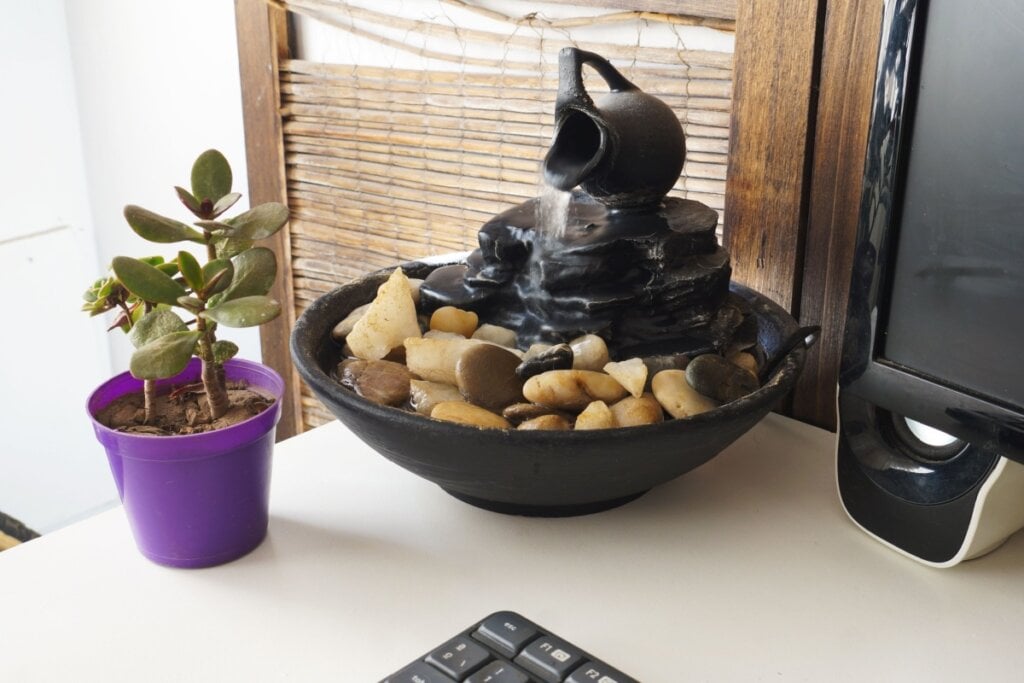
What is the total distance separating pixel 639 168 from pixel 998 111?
224 mm

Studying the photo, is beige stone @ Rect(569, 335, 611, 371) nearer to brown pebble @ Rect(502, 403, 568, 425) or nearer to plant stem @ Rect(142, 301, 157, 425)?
brown pebble @ Rect(502, 403, 568, 425)

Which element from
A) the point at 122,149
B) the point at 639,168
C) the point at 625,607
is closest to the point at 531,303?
the point at 639,168

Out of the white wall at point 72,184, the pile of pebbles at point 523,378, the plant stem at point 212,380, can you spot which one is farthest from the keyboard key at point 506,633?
the white wall at point 72,184

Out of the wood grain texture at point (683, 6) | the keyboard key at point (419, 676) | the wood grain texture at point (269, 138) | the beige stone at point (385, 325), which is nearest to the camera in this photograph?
the keyboard key at point (419, 676)

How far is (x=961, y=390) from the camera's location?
21.9 inches

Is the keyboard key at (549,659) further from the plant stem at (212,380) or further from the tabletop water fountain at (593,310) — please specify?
the plant stem at (212,380)

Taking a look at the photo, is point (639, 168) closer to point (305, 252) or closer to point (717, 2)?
point (717, 2)

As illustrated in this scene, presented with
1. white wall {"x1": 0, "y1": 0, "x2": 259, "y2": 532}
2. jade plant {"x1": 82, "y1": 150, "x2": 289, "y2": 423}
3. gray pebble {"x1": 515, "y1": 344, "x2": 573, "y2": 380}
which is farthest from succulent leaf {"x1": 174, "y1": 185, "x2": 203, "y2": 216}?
white wall {"x1": 0, "y1": 0, "x2": 259, "y2": 532}

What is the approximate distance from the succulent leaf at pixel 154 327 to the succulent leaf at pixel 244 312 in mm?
28

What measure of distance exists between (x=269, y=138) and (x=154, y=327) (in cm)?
64

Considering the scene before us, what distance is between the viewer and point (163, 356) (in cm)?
54

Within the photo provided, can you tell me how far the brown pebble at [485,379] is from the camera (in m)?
0.63

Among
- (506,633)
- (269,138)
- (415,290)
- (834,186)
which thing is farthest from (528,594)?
(269,138)

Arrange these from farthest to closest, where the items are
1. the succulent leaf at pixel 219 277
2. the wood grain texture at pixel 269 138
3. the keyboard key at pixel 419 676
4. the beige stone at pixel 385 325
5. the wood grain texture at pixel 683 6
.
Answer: the wood grain texture at pixel 269 138 < the wood grain texture at pixel 683 6 < the beige stone at pixel 385 325 < the succulent leaf at pixel 219 277 < the keyboard key at pixel 419 676
